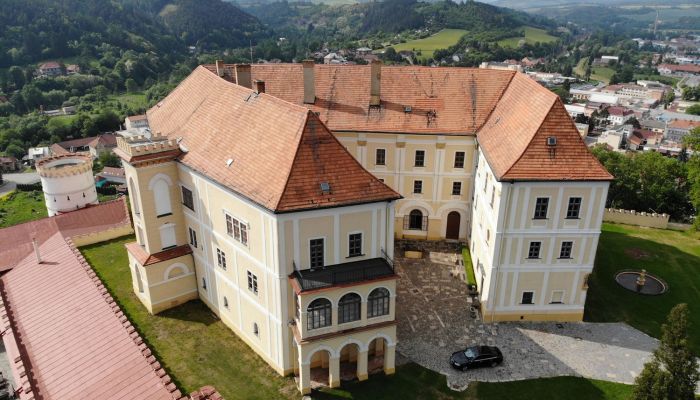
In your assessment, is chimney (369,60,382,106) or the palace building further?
chimney (369,60,382,106)

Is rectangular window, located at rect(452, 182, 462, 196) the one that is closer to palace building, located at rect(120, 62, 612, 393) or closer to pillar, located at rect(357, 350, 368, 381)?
palace building, located at rect(120, 62, 612, 393)

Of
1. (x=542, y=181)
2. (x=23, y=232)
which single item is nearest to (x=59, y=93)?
(x=23, y=232)

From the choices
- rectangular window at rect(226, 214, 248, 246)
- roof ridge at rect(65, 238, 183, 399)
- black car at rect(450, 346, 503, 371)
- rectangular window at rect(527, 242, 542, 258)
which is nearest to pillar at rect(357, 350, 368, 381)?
black car at rect(450, 346, 503, 371)

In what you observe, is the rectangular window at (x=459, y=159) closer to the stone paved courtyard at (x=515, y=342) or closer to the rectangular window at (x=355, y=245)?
the stone paved courtyard at (x=515, y=342)

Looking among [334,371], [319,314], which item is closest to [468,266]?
[334,371]

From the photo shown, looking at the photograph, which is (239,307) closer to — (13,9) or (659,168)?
(659,168)

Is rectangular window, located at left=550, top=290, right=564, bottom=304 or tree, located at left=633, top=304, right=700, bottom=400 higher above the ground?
tree, located at left=633, top=304, right=700, bottom=400

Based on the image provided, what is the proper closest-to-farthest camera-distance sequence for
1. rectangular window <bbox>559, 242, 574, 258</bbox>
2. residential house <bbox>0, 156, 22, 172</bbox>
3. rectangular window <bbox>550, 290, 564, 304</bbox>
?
rectangular window <bbox>559, 242, 574, 258</bbox>
rectangular window <bbox>550, 290, 564, 304</bbox>
residential house <bbox>0, 156, 22, 172</bbox>

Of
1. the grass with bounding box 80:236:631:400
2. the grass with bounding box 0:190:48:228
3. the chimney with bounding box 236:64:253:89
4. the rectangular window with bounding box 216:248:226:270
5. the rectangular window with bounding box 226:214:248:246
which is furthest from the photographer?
the grass with bounding box 0:190:48:228
